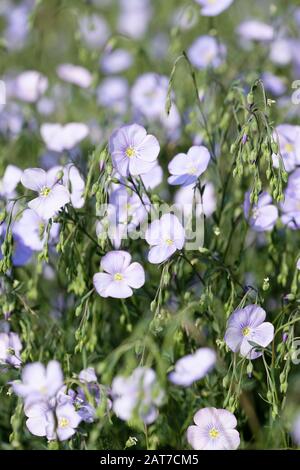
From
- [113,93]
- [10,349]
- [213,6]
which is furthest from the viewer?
[113,93]

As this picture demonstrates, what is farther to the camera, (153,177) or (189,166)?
(153,177)

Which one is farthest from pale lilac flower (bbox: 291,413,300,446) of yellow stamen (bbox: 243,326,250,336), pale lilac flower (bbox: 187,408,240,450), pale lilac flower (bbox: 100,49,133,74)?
pale lilac flower (bbox: 100,49,133,74)

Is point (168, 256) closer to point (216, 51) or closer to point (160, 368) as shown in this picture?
point (160, 368)

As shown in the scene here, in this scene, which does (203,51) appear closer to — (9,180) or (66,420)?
(9,180)

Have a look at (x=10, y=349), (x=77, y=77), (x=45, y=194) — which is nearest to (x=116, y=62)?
(x=77, y=77)

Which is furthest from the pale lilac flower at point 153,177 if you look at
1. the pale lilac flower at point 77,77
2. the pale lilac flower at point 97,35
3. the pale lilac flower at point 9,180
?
the pale lilac flower at point 97,35
